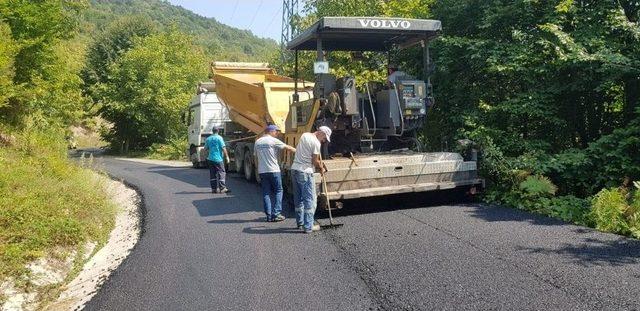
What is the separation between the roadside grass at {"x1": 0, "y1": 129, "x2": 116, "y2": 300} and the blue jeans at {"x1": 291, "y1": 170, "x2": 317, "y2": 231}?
9.07 ft

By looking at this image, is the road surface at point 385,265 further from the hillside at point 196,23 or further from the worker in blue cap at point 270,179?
the hillside at point 196,23

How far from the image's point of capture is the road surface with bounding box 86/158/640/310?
13.9 feet

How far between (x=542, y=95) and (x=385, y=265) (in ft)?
17.6

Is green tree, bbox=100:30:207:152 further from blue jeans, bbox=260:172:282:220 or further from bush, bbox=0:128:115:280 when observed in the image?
blue jeans, bbox=260:172:282:220

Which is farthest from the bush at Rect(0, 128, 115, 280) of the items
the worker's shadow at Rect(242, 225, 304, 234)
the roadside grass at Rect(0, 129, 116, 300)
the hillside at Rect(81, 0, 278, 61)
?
the hillside at Rect(81, 0, 278, 61)

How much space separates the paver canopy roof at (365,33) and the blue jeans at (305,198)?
7.84 feet

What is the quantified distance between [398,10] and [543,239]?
33.9 feet

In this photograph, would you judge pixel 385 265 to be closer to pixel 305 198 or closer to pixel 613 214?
pixel 305 198

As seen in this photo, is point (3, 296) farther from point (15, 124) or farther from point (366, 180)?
point (15, 124)

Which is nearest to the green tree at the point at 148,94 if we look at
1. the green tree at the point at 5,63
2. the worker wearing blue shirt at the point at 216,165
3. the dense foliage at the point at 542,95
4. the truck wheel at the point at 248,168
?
the truck wheel at the point at 248,168

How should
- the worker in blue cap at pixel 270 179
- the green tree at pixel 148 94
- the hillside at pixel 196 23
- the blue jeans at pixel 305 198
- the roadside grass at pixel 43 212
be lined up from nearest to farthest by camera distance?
the roadside grass at pixel 43 212
the blue jeans at pixel 305 198
the worker in blue cap at pixel 270 179
the green tree at pixel 148 94
the hillside at pixel 196 23

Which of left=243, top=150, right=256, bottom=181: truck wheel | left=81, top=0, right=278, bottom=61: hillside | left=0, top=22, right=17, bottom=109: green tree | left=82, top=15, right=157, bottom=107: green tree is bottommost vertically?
left=243, top=150, right=256, bottom=181: truck wheel

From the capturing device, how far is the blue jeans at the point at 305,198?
22.2 ft

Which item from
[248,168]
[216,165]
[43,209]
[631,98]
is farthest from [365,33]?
[43,209]
